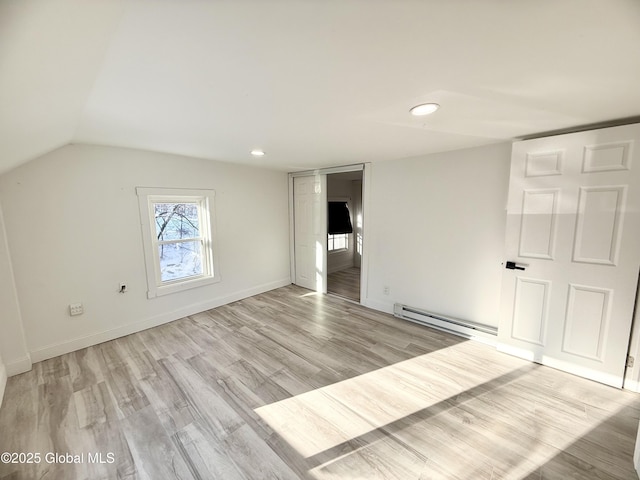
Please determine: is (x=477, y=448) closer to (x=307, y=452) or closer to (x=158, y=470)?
(x=307, y=452)

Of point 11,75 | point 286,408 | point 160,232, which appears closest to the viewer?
point 11,75

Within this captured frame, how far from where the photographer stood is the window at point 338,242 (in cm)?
578

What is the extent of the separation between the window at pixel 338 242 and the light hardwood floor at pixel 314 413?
10.4 feet

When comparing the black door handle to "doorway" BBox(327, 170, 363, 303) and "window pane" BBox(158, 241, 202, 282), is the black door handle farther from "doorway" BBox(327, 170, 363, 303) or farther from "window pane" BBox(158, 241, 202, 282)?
"window pane" BBox(158, 241, 202, 282)

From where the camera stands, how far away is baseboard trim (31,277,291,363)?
2.47 m

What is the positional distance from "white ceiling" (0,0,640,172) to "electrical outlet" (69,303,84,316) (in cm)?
151

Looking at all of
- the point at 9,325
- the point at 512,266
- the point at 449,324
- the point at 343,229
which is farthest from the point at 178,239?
the point at 512,266

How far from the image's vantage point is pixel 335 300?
407 centimetres

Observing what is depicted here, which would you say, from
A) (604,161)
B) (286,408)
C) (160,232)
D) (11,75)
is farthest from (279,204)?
(604,161)

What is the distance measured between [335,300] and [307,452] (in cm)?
258

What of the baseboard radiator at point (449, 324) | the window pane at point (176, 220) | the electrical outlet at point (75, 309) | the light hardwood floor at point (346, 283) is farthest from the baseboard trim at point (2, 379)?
the baseboard radiator at point (449, 324)

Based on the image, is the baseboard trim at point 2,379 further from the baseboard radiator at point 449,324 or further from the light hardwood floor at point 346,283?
the baseboard radiator at point 449,324

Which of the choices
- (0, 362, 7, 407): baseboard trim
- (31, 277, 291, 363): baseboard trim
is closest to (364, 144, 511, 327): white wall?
(31, 277, 291, 363): baseboard trim

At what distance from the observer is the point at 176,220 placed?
3.43m
